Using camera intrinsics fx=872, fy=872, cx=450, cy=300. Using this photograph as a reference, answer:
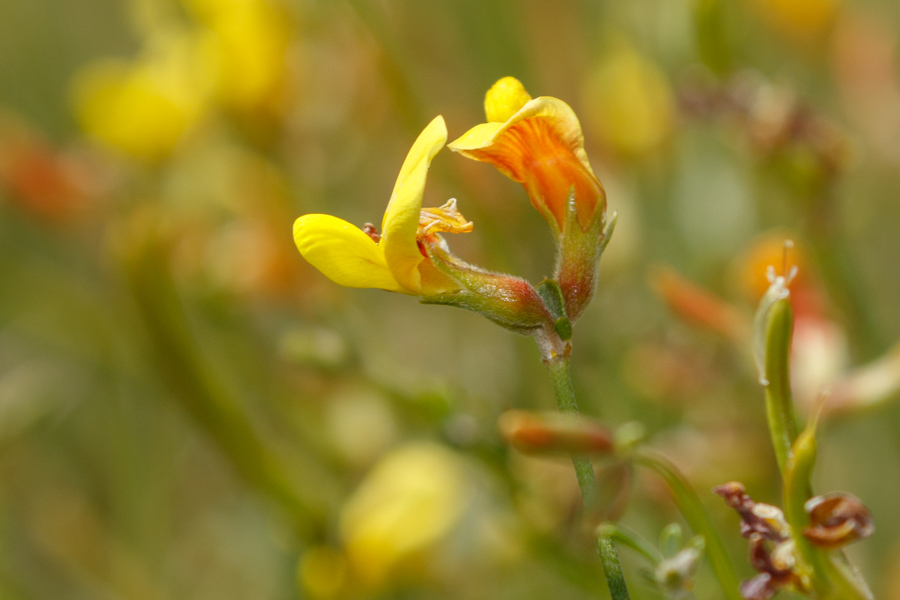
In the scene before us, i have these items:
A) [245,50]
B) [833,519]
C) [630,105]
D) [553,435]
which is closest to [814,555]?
[833,519]

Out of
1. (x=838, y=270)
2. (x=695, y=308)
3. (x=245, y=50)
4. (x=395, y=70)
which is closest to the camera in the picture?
(x=695, y=308)

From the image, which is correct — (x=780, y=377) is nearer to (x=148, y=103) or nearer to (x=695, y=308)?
(x=695, y=308)

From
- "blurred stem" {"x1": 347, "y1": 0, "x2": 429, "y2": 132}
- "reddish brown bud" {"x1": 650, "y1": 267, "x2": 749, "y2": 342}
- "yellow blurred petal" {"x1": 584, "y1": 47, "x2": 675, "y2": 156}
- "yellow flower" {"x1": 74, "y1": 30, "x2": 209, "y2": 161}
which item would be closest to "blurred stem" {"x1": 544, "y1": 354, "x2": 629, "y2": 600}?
"reddish brown bud" {"x1": 650, "y1": 267, "x2": 749, "y2": 342}

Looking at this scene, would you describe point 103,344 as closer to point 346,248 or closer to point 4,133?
point 4,133

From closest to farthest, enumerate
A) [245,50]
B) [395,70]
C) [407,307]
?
[395,70] < [245,50] < [407,307]

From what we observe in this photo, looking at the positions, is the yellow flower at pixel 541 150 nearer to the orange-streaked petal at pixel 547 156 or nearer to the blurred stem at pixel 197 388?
the orange-streaked petal at pixel 547 156

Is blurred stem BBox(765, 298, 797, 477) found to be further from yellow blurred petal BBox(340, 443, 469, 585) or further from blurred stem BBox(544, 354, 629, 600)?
yellow blurred petal BBox(340, 443, 469, 585)
